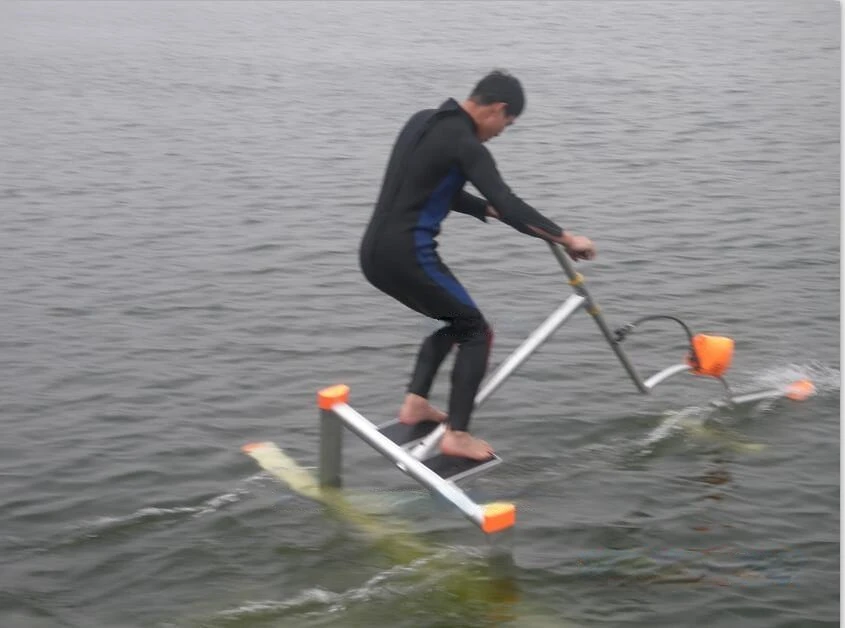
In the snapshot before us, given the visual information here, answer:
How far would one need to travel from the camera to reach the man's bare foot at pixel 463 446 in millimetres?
6645

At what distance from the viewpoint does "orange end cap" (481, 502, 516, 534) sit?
600 cm

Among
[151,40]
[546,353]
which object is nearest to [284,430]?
[546,353]

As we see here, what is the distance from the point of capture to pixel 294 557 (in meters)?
6.43

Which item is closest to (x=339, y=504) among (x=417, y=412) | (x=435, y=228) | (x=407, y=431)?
(x=407, y=431)

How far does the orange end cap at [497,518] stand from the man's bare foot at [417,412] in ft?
3.13

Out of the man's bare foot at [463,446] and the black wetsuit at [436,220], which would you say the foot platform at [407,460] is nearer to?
the man's bare foot at [463,446]

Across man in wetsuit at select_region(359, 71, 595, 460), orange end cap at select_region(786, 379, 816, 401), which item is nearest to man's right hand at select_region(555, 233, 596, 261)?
man in wetsuit at select_region(359, 71, 595, 460)

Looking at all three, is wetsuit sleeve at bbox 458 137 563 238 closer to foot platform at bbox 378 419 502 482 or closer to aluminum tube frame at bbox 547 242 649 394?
aluminum tube frame at bbox 547 242 649 394

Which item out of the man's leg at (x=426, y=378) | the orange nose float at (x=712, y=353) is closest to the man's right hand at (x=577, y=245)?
the man's leg at (x=426, y=378)

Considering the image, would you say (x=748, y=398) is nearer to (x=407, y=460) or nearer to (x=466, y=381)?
(x=466, y=381)

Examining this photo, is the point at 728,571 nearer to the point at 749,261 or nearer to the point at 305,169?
the point at 749,261

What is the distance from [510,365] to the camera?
6.90 m

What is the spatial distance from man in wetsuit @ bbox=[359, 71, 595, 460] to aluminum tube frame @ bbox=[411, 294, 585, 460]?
0.09 m

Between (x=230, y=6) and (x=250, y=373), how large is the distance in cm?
2492
